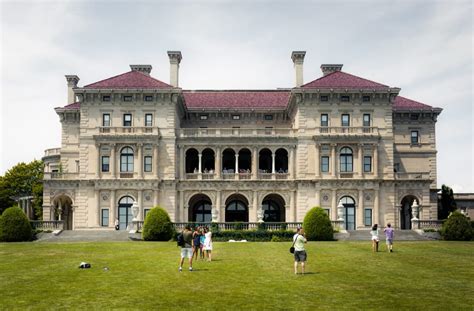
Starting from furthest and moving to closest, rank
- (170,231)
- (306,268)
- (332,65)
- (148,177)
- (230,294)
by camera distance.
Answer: (332,65) → (148,177) → (170,231) → (306,268) → (230,294)

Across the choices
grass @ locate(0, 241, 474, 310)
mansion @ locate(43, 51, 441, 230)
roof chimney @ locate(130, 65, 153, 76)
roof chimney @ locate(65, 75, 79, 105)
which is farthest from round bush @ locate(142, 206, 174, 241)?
roof chimney @ locate(65, 75, 79, 105)

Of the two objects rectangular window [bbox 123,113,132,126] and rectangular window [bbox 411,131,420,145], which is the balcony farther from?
rectangular window [bbox 411,131,420,145]

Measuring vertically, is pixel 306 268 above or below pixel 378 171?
below

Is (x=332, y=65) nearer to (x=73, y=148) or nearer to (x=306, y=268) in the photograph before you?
(x=73, y=148)

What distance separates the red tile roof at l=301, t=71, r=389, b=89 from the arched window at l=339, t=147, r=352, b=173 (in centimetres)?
665

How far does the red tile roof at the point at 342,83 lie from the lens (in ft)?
195

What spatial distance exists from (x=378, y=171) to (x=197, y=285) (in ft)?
141

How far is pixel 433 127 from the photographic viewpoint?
65.7 m

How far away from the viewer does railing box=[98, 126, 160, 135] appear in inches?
2339

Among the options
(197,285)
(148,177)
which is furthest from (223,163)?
(197,285)

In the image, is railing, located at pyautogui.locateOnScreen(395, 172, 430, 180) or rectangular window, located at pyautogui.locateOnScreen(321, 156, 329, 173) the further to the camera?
railing, located at pyautogui.locateOnScreen(395, 172, 430, 180)

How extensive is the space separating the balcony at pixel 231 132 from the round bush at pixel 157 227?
16679 mm

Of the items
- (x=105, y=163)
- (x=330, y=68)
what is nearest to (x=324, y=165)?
(x=330, y=68)

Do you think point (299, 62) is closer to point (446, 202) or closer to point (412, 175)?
point (412, 175)
